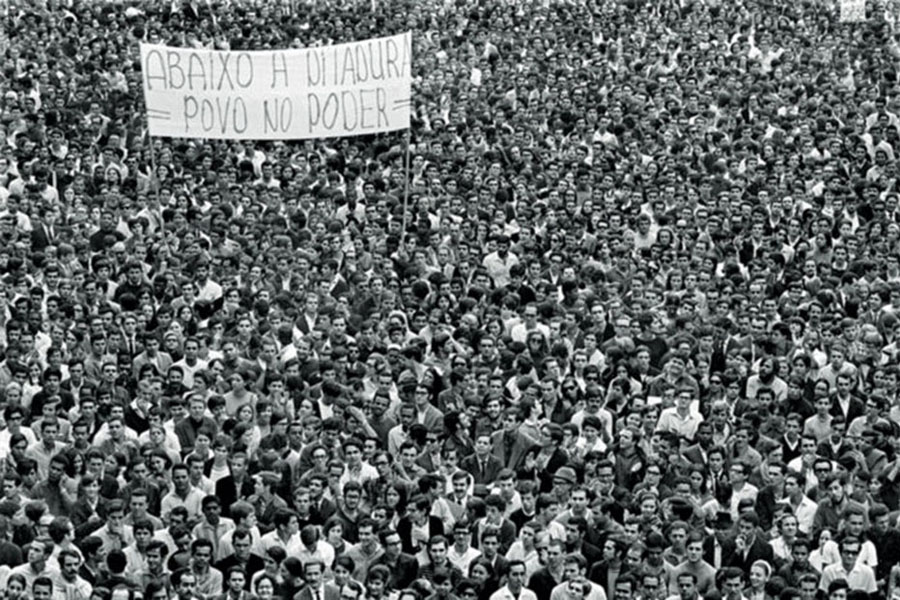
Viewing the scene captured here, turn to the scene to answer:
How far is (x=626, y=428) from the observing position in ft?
57.0

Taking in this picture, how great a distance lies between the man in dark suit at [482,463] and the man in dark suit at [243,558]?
2.16m

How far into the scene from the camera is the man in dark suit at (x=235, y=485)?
1652cm

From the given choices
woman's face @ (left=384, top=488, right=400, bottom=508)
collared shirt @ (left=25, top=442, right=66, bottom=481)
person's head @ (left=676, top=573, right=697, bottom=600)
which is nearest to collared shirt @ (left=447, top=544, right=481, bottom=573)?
woman's face @ (left=384, top=488, right=400, bottom=508)

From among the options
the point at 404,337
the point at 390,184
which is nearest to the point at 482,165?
the point at 390,184

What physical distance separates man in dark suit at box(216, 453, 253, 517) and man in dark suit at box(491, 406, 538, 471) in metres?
1.77

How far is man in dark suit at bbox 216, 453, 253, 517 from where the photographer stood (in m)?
16.5

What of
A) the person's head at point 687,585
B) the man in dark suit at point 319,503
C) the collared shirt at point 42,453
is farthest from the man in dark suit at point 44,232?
the person's head at point 687,585

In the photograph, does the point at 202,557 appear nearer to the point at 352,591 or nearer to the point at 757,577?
the point at 352,591

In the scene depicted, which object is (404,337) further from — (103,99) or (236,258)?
(103,99)

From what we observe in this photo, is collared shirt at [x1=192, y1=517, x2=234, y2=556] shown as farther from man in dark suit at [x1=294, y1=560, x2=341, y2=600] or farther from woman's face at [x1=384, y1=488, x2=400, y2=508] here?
woman's face at [x1=384, y1=488, x2=400, y2=508]

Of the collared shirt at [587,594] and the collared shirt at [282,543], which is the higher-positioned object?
the collared shirt at [587,594]

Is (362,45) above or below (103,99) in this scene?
above

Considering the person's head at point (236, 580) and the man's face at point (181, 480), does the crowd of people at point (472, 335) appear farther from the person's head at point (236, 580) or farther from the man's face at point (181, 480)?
the person's head at point (236, 580)

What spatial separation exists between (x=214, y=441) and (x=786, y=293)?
19.1ft
